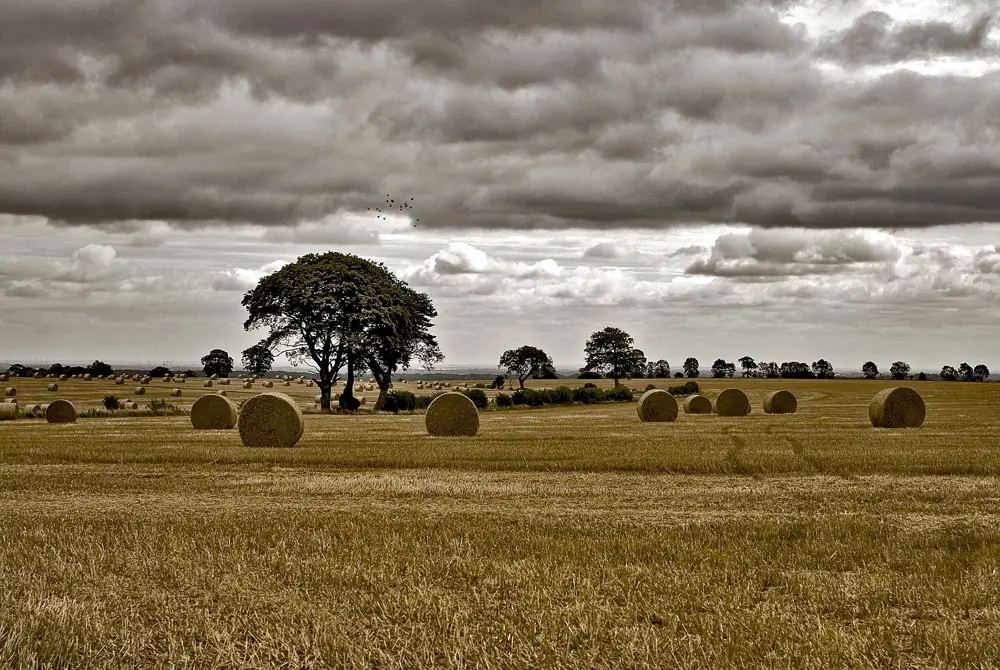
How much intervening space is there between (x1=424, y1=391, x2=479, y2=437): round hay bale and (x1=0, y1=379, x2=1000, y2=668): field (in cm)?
1055

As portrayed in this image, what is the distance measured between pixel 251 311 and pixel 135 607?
170 ft

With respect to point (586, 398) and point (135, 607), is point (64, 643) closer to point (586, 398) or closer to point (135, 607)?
point (135, 607)

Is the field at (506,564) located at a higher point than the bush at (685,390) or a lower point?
lower

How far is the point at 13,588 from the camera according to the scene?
9367 mm

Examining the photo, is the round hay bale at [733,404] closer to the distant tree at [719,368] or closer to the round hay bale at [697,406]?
the round hay bale at [697,406]

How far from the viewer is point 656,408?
4178cm

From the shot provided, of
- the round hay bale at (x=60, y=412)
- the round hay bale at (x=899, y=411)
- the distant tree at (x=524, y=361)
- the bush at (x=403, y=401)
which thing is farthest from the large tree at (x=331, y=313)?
the distant tree at (x=524, y=361)

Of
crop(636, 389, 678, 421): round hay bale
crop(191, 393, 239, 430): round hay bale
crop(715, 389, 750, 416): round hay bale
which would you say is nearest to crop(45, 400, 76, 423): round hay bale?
crop(191, 393, 239, 430): round hay bale

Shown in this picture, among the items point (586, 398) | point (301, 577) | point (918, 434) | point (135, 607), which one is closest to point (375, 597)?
point (301, 577)

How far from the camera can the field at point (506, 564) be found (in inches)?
292

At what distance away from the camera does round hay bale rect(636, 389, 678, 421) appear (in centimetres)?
4178

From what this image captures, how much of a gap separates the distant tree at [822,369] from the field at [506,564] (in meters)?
111

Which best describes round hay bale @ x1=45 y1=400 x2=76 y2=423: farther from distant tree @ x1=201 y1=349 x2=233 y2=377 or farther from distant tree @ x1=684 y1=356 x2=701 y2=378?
distant tree @ x1=684 y1=356 x2=701 y2=378

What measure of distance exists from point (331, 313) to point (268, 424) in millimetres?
30171
